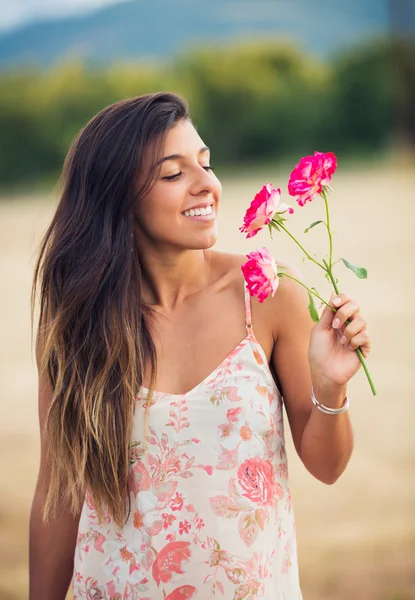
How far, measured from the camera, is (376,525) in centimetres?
493

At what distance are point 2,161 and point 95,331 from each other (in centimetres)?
1930

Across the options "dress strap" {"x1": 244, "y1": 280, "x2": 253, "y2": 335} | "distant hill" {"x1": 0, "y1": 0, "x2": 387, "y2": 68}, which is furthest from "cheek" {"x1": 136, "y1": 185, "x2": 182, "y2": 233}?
"distant hill" {"x1": 0, "y1": 0, "x2": 387, "y2": 68}

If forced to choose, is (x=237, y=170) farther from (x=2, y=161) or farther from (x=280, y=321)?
(x=280, y=321)

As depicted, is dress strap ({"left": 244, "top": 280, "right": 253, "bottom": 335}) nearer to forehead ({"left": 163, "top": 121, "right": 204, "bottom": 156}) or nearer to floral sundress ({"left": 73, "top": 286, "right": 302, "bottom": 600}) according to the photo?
floral sundress ({"left": 73, "top": 286, "right": 302, "bottom": 600})

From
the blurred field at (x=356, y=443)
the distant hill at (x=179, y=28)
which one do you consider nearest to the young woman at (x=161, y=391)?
the blurred field at (x=356, y=443)

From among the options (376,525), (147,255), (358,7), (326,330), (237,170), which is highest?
(358,7)

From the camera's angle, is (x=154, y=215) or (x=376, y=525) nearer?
(x=154, y=215)

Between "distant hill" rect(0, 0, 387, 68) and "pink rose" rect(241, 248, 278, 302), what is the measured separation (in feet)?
73.1

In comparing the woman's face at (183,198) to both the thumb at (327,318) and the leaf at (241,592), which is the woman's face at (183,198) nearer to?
the thumb at (327,318)

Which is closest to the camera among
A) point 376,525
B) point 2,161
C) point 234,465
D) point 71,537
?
point 234,465

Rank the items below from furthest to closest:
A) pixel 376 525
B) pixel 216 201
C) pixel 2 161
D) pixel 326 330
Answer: pixel 2 161 < pixel 376 525 < pixel 216 201 < pixel 326 330

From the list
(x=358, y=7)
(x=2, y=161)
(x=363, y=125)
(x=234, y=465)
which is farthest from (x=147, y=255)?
(x=358, y=7)

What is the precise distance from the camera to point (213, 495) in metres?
1.94

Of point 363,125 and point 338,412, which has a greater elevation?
point 363,125
